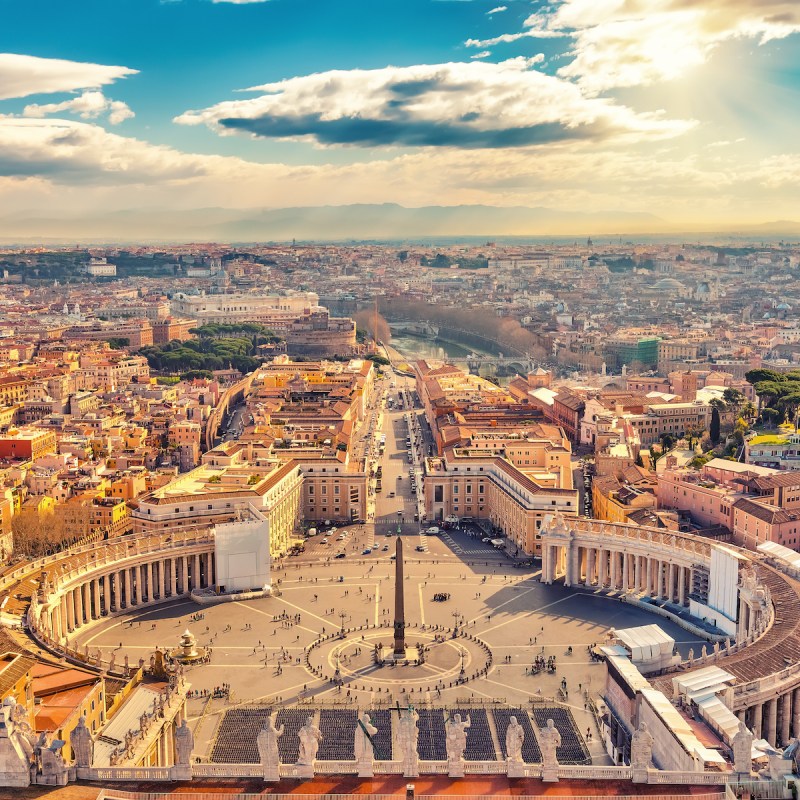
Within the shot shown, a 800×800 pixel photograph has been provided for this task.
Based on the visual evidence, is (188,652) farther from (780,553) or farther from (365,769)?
(780,553)

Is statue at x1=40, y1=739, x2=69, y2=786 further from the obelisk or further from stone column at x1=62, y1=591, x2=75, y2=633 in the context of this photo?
stone column at x1=62, y1=591, x2=75, y2=633

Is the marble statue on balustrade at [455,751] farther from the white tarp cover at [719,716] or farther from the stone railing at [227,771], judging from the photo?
the white tarp cover at [719,716]

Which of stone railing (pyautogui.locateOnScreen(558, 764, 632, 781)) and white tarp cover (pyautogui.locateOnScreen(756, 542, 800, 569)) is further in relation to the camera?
white tarp cover (pyautogui.locateOnScreen(756, 542, 800, 569))

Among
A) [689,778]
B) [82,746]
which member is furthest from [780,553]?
[82,746]

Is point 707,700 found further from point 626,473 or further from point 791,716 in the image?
point 626,473

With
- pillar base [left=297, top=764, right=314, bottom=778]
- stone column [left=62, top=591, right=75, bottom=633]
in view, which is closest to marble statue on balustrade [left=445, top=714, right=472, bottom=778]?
pillar base [left=297, top=764, right=314, bottom=778]

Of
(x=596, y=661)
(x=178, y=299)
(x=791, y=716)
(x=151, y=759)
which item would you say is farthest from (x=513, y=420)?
(x=178, y=299)
